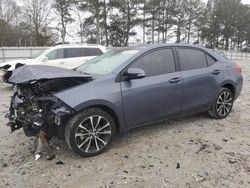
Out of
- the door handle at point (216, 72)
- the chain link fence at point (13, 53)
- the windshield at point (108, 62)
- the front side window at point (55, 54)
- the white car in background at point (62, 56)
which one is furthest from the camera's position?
the chain link fence at point (13, 53)

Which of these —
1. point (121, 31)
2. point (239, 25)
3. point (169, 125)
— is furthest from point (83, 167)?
point (239, 25)

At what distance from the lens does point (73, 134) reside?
3410 mm

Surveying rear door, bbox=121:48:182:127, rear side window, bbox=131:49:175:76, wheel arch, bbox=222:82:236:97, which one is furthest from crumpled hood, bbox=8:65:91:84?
wheel arch, bbox=222:82:236:97

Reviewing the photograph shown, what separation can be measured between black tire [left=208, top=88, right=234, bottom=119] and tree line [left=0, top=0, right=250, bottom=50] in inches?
1018

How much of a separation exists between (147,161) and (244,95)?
5.41 meters

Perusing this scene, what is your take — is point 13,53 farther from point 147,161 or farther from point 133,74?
point 147,161

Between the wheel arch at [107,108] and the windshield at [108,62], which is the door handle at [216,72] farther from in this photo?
the wheel arch at [107,108]

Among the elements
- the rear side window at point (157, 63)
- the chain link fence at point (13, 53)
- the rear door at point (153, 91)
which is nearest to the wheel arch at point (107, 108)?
the rear door at point (153, 91)

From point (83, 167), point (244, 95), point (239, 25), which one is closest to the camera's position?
point (83, 167)

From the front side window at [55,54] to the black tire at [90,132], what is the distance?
6.91 meters

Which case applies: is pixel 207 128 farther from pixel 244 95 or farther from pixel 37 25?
pixel 37 25

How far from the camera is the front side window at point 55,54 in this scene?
983 cm

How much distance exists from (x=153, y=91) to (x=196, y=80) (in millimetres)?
1019

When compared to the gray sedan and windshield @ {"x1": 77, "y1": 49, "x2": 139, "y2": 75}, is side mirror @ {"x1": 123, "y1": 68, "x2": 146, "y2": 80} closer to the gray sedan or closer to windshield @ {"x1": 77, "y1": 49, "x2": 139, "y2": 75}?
the gray sedan
